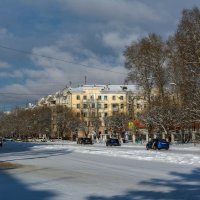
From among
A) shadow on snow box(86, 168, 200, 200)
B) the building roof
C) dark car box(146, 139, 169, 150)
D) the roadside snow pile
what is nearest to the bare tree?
dark car box(146, 139, 169, 150)

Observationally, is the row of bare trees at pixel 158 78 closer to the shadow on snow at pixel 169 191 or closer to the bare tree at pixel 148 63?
the bare tree at pixel 148 63

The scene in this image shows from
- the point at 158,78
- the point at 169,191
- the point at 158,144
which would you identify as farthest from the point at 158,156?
the point at 158,78

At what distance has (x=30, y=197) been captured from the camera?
14211 millimetres

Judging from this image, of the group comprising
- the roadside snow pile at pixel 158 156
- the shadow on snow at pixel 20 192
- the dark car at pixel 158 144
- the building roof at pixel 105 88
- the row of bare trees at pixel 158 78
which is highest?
the building roof at pixel 105 88

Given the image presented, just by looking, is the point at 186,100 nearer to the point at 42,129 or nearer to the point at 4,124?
the point at 42,129

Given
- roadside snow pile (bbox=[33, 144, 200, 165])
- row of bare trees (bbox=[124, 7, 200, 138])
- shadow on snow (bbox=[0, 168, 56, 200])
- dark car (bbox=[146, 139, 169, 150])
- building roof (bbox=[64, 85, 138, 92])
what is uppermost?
building roof (bbox=[64, 85, 138, 92])

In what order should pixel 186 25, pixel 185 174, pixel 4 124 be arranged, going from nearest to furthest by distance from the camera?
pixel 185 174 → pixel 186 25 → pixel 4 124

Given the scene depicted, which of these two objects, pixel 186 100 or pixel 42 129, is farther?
pixel 42 129

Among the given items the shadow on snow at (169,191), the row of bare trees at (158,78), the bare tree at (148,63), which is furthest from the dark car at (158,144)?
the shadow on snow at (169,191)

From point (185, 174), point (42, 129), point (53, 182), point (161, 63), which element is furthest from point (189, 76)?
point (42, 129)

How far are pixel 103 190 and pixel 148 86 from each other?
60.1 meters

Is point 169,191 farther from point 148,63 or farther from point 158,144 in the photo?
point 148,63

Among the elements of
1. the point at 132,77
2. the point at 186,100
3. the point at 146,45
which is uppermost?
the point at 146,45

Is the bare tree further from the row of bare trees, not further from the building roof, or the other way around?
the building roof
